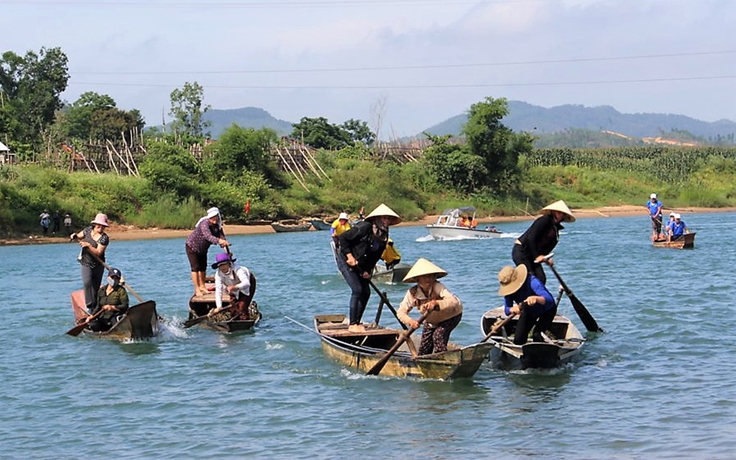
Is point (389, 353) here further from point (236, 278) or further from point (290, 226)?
point (290, 226)

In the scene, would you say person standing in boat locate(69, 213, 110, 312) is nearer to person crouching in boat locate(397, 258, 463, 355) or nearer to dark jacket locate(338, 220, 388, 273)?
dark jacket locate(338, 220, 388, 273)

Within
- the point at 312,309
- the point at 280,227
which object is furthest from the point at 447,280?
the point at 280,227

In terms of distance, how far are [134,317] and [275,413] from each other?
4486mm

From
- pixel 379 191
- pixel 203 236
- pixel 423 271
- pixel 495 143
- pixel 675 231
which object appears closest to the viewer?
pixel 423 271

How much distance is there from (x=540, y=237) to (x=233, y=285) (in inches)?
222

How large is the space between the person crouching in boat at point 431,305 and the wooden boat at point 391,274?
38.2 feet

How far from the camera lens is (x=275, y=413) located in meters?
→ 10.9

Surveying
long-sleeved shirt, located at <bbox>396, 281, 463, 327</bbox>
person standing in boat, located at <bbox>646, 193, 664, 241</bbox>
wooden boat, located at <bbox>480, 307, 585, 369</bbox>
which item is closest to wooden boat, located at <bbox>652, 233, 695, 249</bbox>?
person standing in boat, located at <bbox>646, 193, 664, 241</bbox>

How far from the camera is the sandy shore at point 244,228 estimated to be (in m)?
44.1

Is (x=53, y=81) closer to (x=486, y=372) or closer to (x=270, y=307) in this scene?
(x=270, y=307)

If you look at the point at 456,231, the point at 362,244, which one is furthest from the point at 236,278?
the point at 456,231

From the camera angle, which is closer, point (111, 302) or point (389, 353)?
point (389, 353)

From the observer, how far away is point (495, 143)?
63.9 meters

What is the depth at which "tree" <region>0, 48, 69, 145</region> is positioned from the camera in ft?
214
